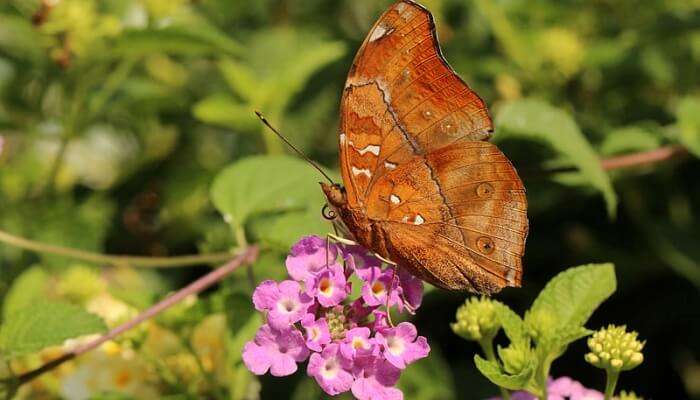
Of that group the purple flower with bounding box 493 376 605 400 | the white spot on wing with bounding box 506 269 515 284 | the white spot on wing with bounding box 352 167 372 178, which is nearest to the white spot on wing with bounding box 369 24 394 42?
the white spot on wing with bounding box 352 167 372 178

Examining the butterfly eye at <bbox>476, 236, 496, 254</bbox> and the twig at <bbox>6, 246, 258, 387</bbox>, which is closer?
the butterfly eye at <bbox>476, 236, 496, 254</bbox>

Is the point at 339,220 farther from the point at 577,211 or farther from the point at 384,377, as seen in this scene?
the point at 577,211

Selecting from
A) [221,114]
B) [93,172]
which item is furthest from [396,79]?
[93,172]

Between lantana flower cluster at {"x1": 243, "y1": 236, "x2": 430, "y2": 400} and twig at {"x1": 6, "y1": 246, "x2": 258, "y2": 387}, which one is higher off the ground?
lantana flower cluster at {"x1": 243, "y1": 236, "x2": 430, "y2": 400}

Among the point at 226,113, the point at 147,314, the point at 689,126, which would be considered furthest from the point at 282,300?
the point at 689,126

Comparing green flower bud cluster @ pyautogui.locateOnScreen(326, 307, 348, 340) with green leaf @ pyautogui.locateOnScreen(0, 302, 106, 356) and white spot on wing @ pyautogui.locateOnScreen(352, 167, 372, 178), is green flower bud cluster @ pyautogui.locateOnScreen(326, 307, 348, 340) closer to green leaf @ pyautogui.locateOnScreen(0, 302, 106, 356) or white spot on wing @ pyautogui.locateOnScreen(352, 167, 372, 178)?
white spot on wing @ pyautogui.locateOnScreen(352, 167, 372, 178)

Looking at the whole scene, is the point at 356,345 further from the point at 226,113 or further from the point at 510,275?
the point at 226,113

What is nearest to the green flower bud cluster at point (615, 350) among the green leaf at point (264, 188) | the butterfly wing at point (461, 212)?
the butterfly wing at point (461, 212)

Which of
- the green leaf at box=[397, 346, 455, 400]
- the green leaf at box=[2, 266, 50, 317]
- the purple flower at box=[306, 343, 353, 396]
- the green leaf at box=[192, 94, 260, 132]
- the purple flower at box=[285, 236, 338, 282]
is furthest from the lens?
the green leaf at box=[192, 94, 260, 132]
